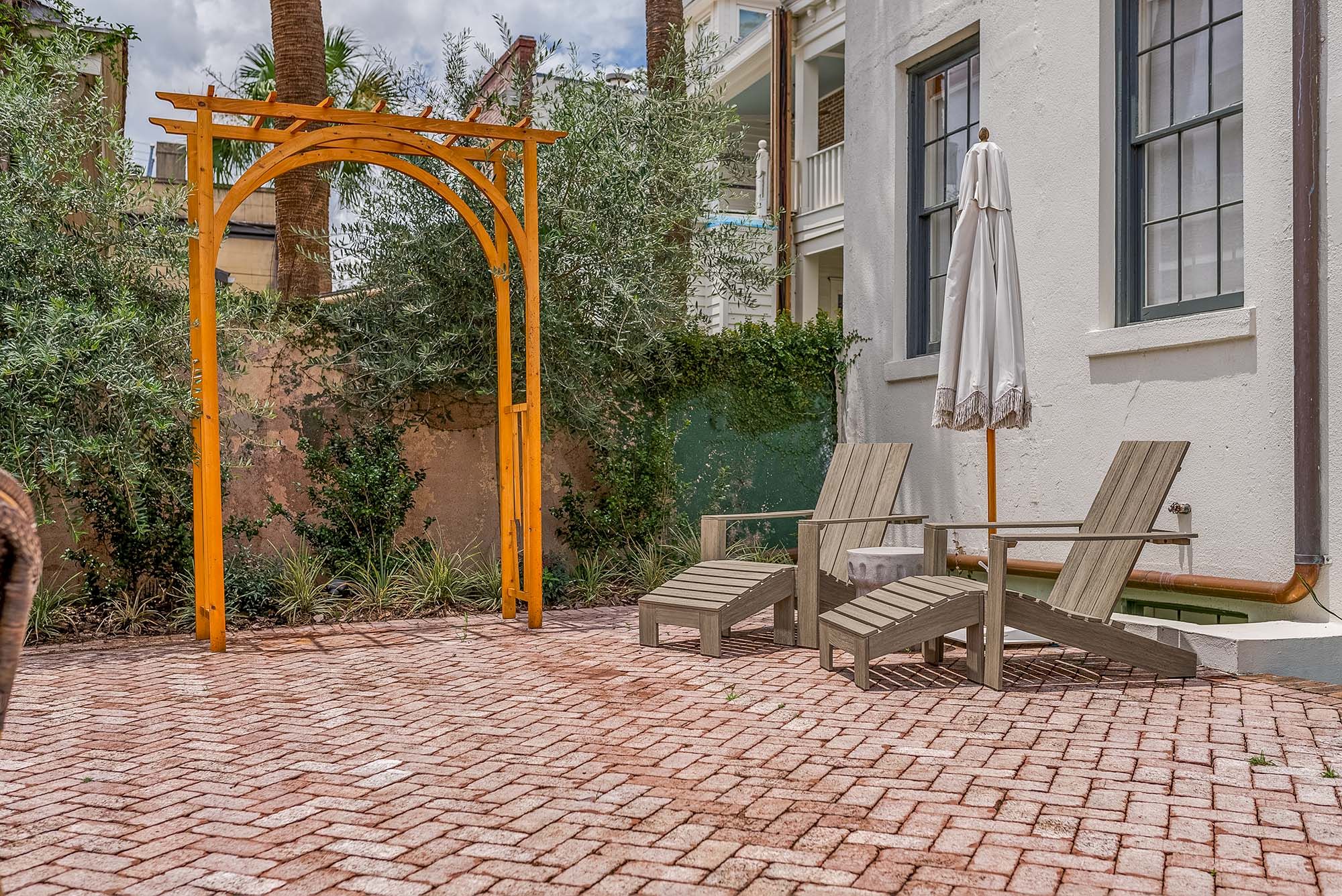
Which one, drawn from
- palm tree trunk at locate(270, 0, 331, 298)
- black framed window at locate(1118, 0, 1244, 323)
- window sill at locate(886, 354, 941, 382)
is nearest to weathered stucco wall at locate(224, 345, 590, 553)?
palm tree trunk at locate(270, 0, 331, 298)

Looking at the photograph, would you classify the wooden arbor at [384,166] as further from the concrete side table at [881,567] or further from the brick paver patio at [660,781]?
the concrete side table at [881,567]

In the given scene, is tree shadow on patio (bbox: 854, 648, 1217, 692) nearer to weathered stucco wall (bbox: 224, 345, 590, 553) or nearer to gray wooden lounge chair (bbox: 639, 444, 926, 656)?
gray wooden lounge chair (bbox: 639, 444, 926, 656)

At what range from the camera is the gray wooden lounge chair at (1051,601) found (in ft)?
16.3

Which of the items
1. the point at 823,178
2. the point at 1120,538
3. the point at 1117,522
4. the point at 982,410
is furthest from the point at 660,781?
the point at 823,178

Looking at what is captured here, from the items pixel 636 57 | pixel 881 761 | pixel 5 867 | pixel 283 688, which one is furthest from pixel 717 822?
pixel 636 57

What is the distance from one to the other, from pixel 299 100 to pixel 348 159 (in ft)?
8.67

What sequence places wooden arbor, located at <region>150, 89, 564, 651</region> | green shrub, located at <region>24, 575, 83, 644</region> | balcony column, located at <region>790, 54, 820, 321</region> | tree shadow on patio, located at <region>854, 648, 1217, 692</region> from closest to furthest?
tree shadow on patio, located at <region>854, 648, 1217, 692</region> → wooden arbor, located at <region>150, 89, 564, 651</region> → green shrub, located at <region>24, 575, 83, 644</region> → balcony column, located at <region>790, 54, 820, 321</region>

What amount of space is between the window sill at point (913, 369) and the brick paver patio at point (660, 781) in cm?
308

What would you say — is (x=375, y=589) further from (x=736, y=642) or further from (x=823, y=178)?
(x=823, y=178)

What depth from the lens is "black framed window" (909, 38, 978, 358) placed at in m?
8.49

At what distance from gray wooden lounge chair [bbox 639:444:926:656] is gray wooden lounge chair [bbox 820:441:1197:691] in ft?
1.71

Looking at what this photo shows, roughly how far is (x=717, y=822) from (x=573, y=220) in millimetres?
5672

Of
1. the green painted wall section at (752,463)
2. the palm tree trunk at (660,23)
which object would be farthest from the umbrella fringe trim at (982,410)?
the palm tree trunk at (660,23)

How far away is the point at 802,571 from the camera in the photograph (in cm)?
595
